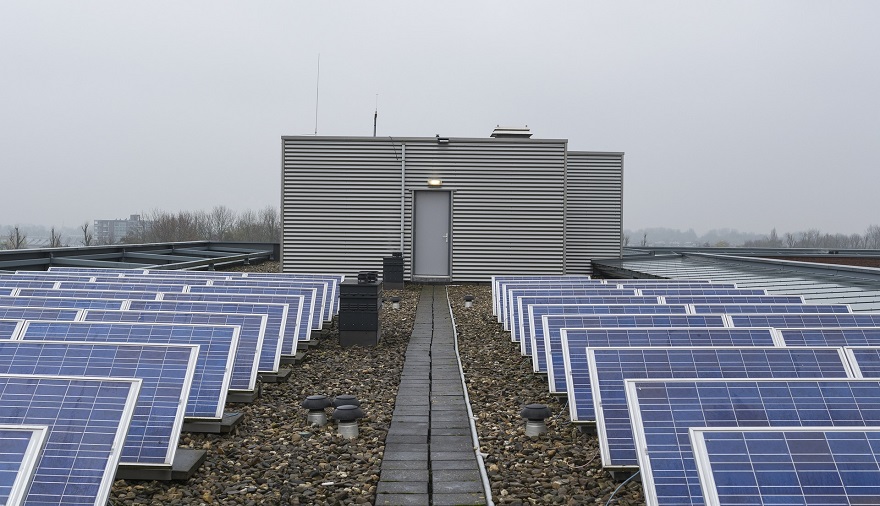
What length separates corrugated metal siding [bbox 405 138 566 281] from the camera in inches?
874

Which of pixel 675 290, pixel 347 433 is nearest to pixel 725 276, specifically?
pixel 675 290

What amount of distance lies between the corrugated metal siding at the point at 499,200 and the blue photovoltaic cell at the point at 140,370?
54.8 ft

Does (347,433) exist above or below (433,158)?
below

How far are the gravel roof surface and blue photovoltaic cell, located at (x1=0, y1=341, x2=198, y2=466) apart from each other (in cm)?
26

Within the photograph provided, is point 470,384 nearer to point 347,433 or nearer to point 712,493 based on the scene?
point 347,433

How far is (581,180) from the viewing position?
82.6 ft

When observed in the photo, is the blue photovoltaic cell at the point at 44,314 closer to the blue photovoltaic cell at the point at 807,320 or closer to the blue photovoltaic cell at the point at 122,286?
the blue photovoltaic cell at the point at 122,286

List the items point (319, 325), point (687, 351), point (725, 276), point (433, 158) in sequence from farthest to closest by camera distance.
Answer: point (433, 158) → point (725, 276) → point (319, 325) → point (687, 351)

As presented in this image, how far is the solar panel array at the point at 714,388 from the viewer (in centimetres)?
326

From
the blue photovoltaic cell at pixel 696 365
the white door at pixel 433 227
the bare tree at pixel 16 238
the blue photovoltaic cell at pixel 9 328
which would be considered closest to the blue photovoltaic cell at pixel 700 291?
the blue photovoltaic cell at pixel 696 365

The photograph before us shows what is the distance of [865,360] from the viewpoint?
570 cm

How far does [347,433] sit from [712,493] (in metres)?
3.64

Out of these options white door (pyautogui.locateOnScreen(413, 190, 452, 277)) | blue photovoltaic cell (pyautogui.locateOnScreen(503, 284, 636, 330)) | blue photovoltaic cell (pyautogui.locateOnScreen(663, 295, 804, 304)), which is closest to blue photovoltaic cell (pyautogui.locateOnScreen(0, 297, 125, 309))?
blue photovoltaic cell (pyautogui.locateOnScreen(503, 284, 636, 330))

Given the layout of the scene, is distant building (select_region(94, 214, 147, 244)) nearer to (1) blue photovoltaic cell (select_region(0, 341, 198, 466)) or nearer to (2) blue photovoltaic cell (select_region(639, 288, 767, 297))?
(2) blue photovoltaic cell (select_region(639, 288, 767, 297))
